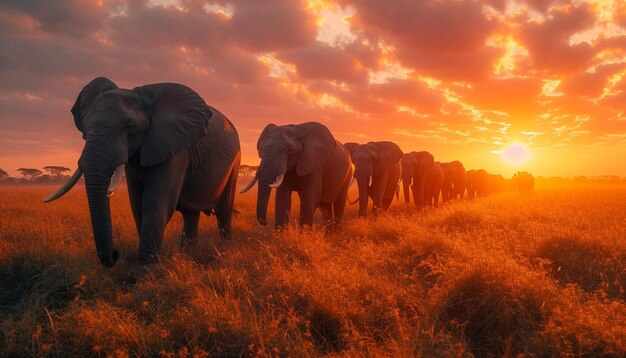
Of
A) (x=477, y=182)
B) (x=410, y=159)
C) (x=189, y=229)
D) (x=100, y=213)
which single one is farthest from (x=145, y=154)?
(x=477, y=182)

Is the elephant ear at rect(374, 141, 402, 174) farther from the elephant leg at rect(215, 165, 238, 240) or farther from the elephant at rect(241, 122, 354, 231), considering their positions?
the elephant leg at rect(215, 165, 238, 240)

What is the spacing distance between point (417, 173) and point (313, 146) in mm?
11642

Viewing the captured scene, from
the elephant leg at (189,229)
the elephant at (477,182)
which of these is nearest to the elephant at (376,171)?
the elephant leg at (189,229)

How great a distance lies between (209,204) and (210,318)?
4350 millimetres

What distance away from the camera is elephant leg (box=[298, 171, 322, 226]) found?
9156 mm

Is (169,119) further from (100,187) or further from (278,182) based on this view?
(278,182)

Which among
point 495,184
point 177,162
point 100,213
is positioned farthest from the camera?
point 495,184

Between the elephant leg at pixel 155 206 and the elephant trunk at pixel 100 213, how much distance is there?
627 mm

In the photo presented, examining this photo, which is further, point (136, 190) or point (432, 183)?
point (432, 183)

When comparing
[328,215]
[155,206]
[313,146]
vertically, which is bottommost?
[328,215]

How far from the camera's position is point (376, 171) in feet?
48.2

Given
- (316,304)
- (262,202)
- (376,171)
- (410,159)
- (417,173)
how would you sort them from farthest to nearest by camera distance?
(417,173) < (410,159) < (376,171) < (262,202) < (316,304)

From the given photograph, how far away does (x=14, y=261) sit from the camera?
622cm

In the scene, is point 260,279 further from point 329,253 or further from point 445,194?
point 445,194
